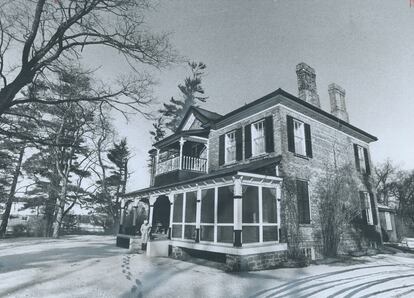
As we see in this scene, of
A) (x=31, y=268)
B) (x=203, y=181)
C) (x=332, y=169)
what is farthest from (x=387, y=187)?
(x=31, y=268)

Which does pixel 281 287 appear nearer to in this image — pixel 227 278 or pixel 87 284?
pixel 227 278

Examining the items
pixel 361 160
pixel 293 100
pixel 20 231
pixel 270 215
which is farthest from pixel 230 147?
pixel 20 231

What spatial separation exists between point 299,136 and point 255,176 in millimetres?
4615

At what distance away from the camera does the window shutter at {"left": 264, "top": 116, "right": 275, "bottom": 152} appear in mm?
12145

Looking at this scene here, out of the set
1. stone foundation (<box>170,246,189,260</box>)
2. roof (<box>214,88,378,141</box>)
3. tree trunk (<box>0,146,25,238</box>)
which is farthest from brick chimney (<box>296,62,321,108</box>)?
tree trunk (<box>0,146,25,238</box>)

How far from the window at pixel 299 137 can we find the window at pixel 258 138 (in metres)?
1.35

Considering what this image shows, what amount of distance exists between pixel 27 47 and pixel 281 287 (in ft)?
34.9

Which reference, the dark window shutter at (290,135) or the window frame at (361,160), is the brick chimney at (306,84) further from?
the window frame at (361,160)

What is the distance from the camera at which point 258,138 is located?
13.3 m

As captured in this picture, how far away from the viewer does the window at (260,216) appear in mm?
10156

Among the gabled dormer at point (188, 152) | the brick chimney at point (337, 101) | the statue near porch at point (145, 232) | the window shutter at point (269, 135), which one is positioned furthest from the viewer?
the brick chimney at point (337, 101)

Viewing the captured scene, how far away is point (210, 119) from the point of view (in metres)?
16.1

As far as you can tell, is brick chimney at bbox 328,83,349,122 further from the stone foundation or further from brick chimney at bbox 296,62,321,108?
the stone foundation

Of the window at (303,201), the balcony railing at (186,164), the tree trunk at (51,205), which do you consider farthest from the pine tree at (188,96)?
the window at (303,201)
